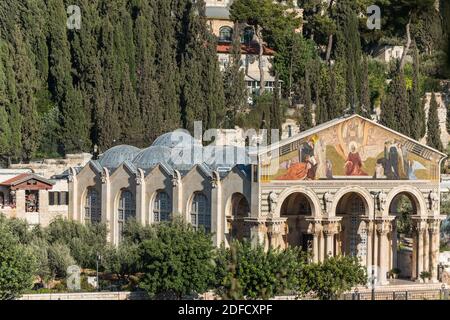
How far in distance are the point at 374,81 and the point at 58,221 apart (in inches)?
1641

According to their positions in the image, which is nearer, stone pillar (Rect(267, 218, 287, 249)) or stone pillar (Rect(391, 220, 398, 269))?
stone pillar (Rect(267, 218, 287, 249))

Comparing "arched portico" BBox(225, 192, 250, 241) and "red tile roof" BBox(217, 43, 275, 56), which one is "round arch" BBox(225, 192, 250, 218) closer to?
"arched portico" BBox(225, 192, 250, 241)

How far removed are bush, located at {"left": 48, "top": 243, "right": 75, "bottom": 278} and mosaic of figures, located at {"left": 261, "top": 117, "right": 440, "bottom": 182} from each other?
9383mm

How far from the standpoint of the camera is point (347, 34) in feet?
315

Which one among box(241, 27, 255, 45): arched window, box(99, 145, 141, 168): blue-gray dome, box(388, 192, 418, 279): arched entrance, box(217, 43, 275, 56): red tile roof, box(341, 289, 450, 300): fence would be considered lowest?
box(341, 289, 450, 300): fence

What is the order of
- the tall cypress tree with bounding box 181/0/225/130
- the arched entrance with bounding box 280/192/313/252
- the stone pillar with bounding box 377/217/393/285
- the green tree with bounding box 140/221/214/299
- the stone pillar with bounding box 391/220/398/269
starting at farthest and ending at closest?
the tall cypress tree with bounding box 181/0/225/130, the stone pillar with bounding box 391/220/398/269, the arched entrance with bounding box 280/192/313/252, the stone pillar with bounding box 377/217/393/285, the green tree with bounding box 140/221/214/299

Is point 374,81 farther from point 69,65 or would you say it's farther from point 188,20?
point 69,65

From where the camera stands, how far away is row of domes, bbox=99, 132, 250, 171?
61.8 metres

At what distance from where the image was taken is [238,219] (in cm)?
5753

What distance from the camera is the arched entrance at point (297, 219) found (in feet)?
197

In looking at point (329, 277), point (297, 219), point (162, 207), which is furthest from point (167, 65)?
point (329, 277)

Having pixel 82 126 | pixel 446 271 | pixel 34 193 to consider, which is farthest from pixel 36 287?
pixel 82 126

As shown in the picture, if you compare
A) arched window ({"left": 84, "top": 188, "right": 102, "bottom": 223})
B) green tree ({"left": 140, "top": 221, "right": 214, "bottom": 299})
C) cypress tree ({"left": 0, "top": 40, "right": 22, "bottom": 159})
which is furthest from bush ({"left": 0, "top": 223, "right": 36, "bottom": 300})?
cypress tree ({"left": 0, "top": 40, "right": 22, "bottom": 159})

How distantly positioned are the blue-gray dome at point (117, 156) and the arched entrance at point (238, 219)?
10.0 meters
